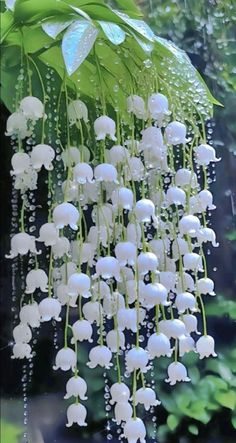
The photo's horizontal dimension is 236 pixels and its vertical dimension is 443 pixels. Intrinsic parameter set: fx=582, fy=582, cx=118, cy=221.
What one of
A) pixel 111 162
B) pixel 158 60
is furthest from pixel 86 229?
pixel 158 60

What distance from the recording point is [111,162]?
726 millimetres

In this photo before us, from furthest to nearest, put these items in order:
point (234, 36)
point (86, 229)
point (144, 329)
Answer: point (234, 36), point (144, 329), point (86, 229)

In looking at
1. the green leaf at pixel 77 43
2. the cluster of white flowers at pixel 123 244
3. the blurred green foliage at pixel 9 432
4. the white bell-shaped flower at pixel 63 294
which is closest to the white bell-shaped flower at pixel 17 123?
the cluster of white flowers at pixel 123 244

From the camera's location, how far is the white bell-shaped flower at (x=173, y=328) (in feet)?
2.31

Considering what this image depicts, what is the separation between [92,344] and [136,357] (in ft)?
0.96

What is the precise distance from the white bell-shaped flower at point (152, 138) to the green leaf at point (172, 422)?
52cm

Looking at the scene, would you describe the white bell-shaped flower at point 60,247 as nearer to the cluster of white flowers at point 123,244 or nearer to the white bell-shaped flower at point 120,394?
the cluster of white flowers at point 123,244

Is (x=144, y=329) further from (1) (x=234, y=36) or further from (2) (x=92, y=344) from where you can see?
(1) (x=234, y=36)

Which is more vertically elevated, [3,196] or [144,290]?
[3,196]

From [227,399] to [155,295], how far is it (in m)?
0.43

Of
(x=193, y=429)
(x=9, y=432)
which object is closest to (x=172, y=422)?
(x=193, y=429)

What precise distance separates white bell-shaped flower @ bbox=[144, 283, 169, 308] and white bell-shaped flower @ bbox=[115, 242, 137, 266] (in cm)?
4

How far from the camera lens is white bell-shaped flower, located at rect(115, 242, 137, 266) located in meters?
0.69

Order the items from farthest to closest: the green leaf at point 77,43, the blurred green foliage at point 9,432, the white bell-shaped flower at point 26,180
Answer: the blurred green foliage at point 9,432
the white bell-shaped flower at point 26,180
the green leaf at point 77,43
